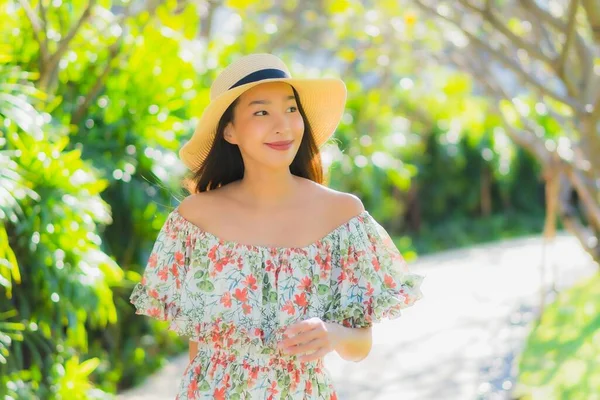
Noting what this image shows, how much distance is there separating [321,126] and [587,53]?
2.48 meters

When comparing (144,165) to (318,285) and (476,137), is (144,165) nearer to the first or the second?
(318,285)

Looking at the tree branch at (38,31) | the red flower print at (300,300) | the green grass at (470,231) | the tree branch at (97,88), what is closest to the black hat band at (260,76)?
the red flower print at (300,300)

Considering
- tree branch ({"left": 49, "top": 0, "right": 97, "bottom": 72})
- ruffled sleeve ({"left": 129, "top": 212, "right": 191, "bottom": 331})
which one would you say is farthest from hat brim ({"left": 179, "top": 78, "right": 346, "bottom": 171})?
tree branch ({"left": 49, "top": 0, "right": 97, "bottom": 72})

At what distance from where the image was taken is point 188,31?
651cm

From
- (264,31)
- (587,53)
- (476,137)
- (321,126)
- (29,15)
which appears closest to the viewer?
(321,126)

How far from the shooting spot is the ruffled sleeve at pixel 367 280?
97.9 inches

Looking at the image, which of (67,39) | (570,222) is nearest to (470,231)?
(570,222)

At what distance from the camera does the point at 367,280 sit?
8.22 feet

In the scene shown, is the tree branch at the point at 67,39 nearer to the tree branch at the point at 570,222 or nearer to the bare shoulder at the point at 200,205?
the bare shoulder at the point at 200,205

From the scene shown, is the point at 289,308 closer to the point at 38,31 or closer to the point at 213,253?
the point at 213,253

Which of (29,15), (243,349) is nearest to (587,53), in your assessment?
(29,15)

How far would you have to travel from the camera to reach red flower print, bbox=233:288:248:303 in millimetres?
2486

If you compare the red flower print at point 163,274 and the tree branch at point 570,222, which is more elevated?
the red flower print at point 163,274

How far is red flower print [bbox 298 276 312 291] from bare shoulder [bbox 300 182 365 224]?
0.17 metres
